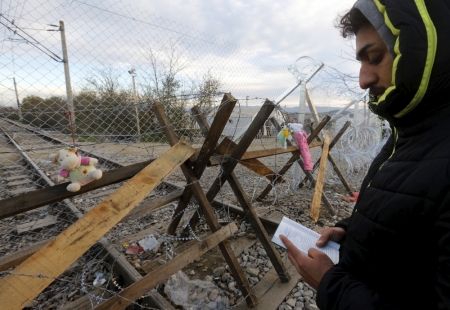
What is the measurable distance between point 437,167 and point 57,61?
16.9ft

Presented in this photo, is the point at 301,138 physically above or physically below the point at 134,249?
above

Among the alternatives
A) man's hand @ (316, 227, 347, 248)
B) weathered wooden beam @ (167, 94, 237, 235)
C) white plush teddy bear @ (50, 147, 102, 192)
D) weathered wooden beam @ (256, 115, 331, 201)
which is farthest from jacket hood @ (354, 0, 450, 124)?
weathered wooden beam @ (256, 115, 331, 201)

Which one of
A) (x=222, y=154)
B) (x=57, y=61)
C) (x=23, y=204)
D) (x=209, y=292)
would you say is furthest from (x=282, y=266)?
(x=57, y=61)

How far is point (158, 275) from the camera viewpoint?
1.67 m

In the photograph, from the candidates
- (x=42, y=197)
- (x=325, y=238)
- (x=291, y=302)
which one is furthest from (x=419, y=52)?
(x=291, y=302)

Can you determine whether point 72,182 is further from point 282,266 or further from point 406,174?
point 282,266

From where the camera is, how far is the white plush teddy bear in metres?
1.35

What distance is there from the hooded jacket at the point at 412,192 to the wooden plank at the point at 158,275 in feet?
3.86

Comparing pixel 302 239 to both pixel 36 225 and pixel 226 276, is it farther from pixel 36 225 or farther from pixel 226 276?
pixel 36 225

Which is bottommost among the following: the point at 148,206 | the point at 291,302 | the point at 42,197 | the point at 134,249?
the point at 291,302

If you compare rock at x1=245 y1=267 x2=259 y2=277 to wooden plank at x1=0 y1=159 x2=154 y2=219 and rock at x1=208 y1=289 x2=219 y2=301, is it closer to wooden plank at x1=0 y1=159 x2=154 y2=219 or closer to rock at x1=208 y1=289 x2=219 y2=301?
rock at x1=208 y1=289 x2=219 y2=301

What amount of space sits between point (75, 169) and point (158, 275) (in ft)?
2.94

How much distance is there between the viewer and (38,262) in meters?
1.06

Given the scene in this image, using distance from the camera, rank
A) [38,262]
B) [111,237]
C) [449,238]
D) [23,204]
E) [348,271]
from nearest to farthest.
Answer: [449,238] → [348,271] → [38,262] → [23,204] → [111,237]
